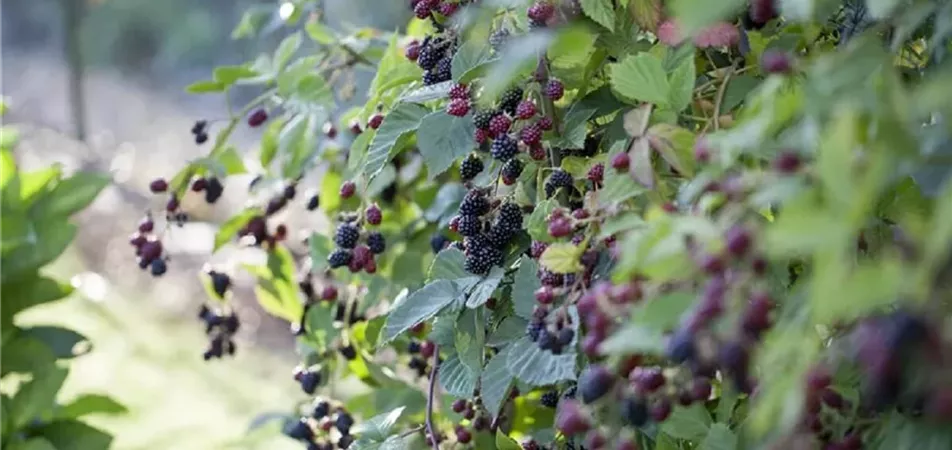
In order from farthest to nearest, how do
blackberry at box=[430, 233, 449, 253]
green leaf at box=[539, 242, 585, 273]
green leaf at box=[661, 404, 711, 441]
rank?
blackberry at box=[430, 233, 449, 253] → green leaf at box=[661, 404, 711, 441] → green leaf at box=[539, 242, 585, 273]

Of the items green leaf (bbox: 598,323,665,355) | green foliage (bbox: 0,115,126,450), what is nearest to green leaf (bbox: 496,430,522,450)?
green leaf (bbox: 598,323,665,355)

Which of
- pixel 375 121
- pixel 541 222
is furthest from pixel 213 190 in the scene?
pixel 541 222

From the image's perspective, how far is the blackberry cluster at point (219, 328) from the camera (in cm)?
124

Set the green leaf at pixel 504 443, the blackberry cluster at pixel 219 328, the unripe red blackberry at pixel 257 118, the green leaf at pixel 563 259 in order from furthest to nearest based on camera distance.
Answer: the blackberry cluster at pixel 219 328
the unripe red blackberry at pixel 257 118
the green leaf at pixel 504 443
the green leaf at pixel 563 259

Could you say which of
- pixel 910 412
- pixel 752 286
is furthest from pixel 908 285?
pixel 910 412

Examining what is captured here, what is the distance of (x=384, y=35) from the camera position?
1.20 meters

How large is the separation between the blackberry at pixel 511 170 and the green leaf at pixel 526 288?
0.06 meters

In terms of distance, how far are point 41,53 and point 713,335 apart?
868 cm

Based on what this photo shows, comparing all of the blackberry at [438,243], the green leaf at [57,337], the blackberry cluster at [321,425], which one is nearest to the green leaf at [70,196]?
the green leaf at [57,337]

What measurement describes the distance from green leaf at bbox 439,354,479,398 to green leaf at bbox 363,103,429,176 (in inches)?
6.0

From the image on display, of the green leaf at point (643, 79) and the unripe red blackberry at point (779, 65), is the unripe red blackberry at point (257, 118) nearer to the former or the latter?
the green leaf at point (643, 79)

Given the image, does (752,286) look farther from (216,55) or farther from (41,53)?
(41,53)

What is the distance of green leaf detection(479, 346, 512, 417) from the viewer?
72 cm

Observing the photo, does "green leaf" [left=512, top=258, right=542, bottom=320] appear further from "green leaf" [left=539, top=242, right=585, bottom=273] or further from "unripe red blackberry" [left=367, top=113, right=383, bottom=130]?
"unripe red blackberry" [left=367, top=113, right=383, bottom=130]
